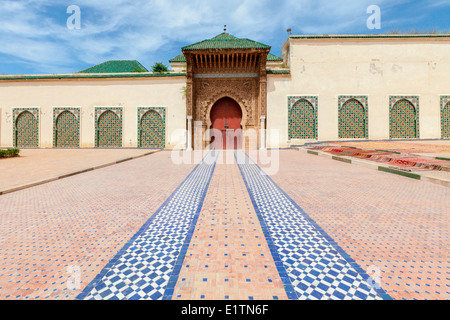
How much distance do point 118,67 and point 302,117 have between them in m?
13.1

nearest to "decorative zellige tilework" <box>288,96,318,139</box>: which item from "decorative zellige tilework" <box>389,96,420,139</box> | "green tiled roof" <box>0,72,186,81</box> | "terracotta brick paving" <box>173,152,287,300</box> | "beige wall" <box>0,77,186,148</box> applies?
"decorative zellige tilework" <box>389,96,420,139</box>

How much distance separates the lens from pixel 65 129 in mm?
11352

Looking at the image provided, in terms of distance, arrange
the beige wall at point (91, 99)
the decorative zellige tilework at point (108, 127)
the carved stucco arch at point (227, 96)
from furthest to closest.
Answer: the decorative zellige tilework at point (108, 127), the beige wall at point (91, 99), the carved stucco arch at point (227, 96)

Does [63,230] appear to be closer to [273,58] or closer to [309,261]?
[309,261]

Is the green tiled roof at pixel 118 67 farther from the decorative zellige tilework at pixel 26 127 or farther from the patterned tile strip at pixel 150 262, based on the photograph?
the patterned tile strip at pixel 150 262

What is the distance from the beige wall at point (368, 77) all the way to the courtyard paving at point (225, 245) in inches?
339

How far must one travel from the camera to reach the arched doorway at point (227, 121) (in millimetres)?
11109

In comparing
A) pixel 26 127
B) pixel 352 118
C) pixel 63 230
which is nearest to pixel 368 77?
pixel 352 118

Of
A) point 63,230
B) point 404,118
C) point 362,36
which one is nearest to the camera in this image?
point 63,230

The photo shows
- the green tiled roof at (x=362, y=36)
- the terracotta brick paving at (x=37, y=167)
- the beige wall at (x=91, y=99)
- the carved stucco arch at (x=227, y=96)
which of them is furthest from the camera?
the beige wall at (x=91, y=99)

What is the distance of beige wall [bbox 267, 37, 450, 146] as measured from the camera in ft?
35.2

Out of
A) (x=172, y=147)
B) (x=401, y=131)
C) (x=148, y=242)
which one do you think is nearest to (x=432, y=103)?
(x=401, y=131)

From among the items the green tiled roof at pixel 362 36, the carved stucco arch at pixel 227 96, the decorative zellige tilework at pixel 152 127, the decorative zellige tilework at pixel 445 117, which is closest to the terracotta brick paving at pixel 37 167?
the decorative zellige tilework at pixel 152 127
